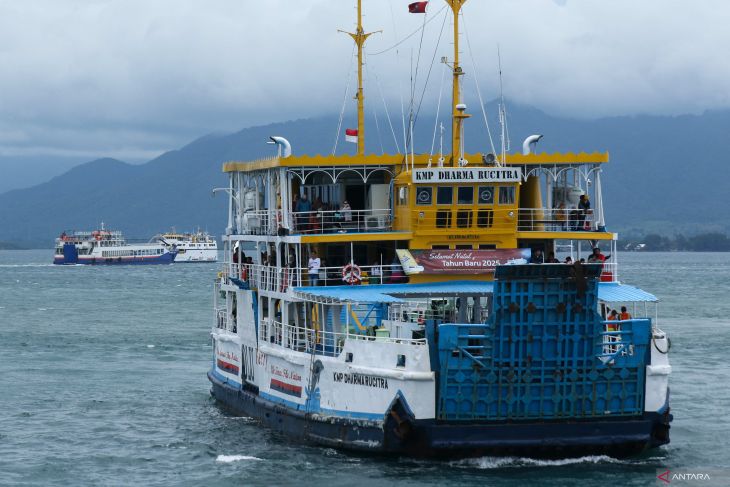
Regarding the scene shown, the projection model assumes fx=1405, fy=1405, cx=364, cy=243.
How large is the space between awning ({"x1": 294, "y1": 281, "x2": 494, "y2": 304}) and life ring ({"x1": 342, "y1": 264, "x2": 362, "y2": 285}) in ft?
1.36

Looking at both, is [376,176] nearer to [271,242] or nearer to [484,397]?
[271,242]

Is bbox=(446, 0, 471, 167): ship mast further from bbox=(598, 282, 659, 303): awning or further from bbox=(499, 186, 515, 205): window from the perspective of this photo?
bbox=(598, 282, 659, 303): awning

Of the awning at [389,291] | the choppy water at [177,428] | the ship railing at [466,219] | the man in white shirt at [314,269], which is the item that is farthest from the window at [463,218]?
the choppy water at [177,428]

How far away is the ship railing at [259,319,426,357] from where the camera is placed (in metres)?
29.0

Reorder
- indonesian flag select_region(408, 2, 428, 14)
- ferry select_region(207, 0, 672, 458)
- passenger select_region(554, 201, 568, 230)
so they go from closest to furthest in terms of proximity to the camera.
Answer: ferry select_region(207, 0, 672, 458) → passenger select_region(554, 201, 568, 230) → indonesian flag select_region(408, 2, 428, 14)

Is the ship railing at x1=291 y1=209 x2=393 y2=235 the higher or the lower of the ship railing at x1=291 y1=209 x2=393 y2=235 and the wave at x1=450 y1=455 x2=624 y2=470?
the higher

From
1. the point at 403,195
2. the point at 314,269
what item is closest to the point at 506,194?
the point at 403,195

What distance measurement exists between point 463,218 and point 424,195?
3.58 feet

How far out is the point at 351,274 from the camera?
31875 mm

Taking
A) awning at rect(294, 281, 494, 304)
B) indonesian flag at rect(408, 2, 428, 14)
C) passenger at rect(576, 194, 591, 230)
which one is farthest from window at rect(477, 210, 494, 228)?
indonesian flag at rect(408, 2, 428, 14)

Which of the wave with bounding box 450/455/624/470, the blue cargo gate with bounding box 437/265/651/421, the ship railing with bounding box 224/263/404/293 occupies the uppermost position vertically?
the ship railing with bounding box 224/263/404/293

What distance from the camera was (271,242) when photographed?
3497 cm

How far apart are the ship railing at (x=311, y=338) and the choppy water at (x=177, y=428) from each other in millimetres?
2192

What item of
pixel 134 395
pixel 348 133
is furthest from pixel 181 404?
pixel 348 133
